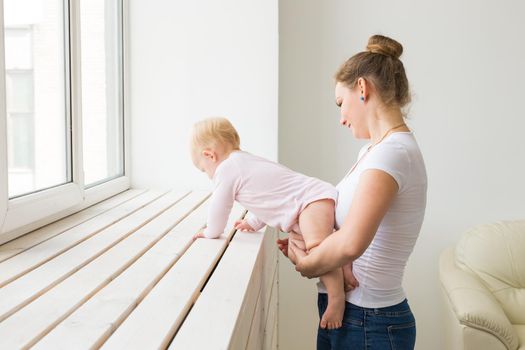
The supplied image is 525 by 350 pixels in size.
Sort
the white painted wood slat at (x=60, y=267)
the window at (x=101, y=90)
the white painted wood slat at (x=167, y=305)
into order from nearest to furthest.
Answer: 1. the white painted wood slat at (x=167, y=305)
2. the white painted wood slat at (x=60, y=267)
3. the window at (x=101, y=90)

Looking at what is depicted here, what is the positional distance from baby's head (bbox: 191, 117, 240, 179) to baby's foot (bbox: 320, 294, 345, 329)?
0.63 meters

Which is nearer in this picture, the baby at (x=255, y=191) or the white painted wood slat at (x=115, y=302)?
the white painted wood slat at (x=115, y=302)

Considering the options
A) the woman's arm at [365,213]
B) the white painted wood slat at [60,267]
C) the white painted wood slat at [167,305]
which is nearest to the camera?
the white painted wood slat at [167,305]

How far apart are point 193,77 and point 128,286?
173 centimetres

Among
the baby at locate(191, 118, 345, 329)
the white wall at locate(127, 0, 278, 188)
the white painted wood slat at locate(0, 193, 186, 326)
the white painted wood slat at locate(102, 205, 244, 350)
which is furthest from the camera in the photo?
the white wall at locate(127, 0, 278, 188)

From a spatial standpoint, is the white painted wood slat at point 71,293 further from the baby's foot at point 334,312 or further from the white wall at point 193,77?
the white wall at point 193,77

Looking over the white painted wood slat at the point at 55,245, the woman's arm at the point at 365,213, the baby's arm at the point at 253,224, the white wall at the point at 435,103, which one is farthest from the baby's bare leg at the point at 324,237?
the white wall at the point at 435,103

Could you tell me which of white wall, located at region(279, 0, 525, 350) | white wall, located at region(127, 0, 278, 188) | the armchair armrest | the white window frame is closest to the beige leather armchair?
the armchair armrest

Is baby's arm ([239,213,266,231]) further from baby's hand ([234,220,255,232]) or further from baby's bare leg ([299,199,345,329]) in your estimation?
baby's bare leg ([299,199,345,329])

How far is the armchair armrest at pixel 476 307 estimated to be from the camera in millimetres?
2500

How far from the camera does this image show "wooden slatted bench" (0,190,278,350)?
0.94m

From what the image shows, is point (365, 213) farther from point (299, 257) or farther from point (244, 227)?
point (244, 227)

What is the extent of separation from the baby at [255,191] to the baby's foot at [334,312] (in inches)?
8.4

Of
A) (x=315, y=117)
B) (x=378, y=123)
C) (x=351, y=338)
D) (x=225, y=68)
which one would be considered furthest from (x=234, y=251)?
(x=315, y=117)
